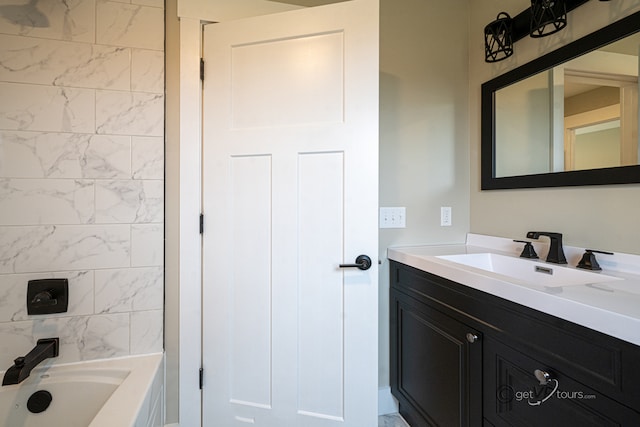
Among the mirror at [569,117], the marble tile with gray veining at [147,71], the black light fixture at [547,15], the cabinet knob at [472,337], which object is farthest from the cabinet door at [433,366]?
the marble tile with gray veining at [147,71]

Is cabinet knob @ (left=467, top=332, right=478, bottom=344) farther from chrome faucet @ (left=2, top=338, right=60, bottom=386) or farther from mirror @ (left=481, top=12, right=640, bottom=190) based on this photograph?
chrome faucet @ (left=2, top=338, right=60, bottom=386)

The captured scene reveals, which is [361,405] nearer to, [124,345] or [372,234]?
[372,234]

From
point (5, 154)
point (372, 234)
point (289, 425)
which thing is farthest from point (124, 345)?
point (372, 234)

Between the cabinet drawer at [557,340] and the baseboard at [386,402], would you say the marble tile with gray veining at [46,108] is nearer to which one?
the cabinet drawer at [557,340]

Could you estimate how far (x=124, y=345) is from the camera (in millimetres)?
1409

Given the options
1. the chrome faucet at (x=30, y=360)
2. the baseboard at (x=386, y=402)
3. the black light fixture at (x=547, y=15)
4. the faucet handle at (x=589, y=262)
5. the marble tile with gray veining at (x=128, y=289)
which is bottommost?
the baseboard at (x=386, y=402)

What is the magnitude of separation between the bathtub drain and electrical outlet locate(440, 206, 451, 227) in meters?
2.13

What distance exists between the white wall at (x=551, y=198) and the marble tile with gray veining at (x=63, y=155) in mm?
1963

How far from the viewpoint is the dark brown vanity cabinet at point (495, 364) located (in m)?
0.69

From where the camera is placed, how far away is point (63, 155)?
4.38ft

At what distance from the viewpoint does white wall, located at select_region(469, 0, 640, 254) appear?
3.59 ft

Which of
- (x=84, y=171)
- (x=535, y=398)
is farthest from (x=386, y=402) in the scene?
Answer: (x=84, y=171)

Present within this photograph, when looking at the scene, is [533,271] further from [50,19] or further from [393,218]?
[50,19]

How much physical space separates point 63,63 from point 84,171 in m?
0.51
